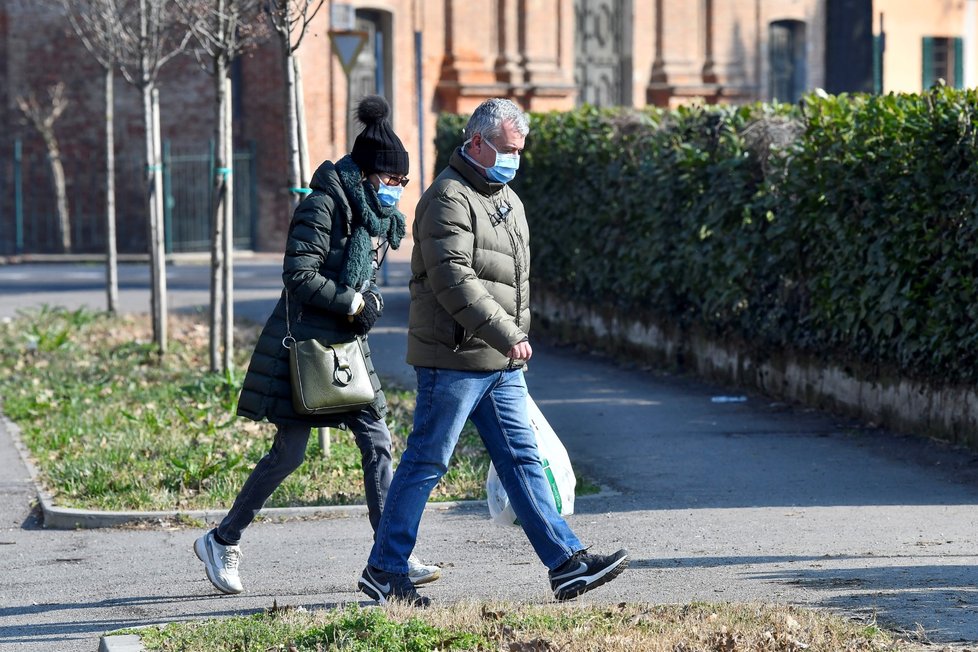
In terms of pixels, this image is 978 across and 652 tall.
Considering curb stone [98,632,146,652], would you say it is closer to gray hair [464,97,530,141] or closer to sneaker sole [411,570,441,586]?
sneaker sole [411,570,441,586]

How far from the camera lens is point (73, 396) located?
38.5 feet

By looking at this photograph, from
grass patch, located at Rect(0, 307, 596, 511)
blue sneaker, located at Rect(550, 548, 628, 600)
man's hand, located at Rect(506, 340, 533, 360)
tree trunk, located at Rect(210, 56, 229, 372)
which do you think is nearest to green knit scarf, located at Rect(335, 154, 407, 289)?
man's hand, located at Rect(506, 340, 533, 360)

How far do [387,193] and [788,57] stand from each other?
30569mm

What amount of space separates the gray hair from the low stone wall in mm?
4412

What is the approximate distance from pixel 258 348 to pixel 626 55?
27.5 m

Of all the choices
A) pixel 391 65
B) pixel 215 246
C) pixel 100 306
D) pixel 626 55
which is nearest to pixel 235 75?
pixel 391 65

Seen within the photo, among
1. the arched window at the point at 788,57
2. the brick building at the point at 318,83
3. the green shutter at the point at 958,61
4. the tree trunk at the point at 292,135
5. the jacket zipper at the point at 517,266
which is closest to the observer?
the jacket zipper at the point at 517,266

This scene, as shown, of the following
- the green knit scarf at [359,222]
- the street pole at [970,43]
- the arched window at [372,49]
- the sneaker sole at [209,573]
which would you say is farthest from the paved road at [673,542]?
the street pole at [970,43]

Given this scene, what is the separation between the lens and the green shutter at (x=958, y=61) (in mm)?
35156

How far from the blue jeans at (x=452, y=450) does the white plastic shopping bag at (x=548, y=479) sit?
8.1 inches

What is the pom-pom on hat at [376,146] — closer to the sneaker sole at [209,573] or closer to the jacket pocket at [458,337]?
the jacket pocket at [458,337]

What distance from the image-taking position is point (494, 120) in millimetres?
5953

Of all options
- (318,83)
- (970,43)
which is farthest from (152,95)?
(970,43)

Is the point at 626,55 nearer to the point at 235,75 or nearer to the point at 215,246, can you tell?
the point at 235,75
